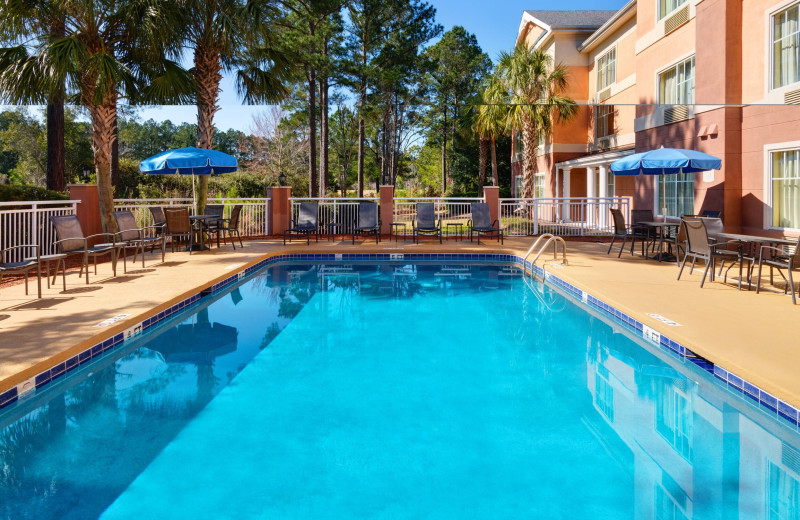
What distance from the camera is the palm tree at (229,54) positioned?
11977mm

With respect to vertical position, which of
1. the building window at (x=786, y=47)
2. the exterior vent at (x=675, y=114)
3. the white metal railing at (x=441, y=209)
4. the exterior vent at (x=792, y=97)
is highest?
the building window at (x=786, y=47)

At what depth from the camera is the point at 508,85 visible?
21.6 metres

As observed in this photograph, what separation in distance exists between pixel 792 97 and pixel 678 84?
3795 millimetres

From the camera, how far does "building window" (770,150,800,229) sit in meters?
9.28

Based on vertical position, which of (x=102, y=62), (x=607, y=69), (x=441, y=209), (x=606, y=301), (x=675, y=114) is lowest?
(x=606, y=301)

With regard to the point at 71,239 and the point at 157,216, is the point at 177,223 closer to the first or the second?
the point at 157,216

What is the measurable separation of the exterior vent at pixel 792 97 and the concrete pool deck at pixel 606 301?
313cm

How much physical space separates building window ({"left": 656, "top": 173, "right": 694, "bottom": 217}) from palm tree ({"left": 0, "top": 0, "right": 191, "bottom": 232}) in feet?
35.2

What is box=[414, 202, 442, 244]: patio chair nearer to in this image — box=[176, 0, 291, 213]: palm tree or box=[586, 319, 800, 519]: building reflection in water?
box=[176, 0, 291, 213]: palm tree

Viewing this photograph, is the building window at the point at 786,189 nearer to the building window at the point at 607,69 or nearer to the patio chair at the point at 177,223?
the patio chair at the point at 177,223

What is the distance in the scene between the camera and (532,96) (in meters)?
21.0

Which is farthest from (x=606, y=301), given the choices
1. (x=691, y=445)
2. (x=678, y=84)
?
(x=678, y=84)

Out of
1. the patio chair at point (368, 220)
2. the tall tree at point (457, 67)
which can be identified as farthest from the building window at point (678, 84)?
the tall tree at point (457, 67)

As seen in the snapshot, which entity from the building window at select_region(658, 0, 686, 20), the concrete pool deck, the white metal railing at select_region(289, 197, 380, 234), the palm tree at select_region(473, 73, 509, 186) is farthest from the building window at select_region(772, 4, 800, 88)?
the palm tree at select_region(473, 73, 509, 186)
